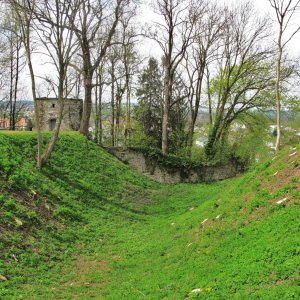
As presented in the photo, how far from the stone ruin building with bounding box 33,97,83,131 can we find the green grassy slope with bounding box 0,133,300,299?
37.7 feet

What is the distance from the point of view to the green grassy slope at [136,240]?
5.43m

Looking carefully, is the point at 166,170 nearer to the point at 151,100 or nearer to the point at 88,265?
the point at 151,100

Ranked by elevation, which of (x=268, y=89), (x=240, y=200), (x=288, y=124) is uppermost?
(x=268, y=89)

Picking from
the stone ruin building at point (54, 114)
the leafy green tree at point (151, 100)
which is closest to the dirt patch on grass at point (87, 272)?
the stone ruin building at point (54, 114)

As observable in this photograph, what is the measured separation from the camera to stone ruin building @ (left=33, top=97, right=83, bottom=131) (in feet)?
87.6

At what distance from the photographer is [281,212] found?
21.7 feet

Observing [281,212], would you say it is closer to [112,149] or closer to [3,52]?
[112,149]

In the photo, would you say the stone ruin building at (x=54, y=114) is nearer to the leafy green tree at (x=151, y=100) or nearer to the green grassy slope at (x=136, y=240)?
the leafy green tree at (x=151, y=100)

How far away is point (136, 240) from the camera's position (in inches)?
427

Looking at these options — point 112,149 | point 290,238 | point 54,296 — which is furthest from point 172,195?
point 290,238

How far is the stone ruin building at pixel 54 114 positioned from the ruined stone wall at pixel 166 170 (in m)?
6.49

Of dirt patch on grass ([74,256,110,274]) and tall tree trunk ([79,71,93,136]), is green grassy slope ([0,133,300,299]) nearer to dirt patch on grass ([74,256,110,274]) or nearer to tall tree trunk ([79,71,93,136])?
dirt patch on grass ([74,256,110,274])

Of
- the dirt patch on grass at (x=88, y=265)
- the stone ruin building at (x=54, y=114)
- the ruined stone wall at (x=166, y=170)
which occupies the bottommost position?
the dirt patch on grass at (x=88, y=265)

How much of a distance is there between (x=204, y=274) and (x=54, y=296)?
2.91m
